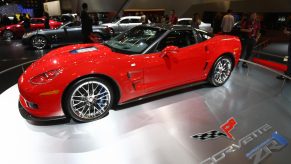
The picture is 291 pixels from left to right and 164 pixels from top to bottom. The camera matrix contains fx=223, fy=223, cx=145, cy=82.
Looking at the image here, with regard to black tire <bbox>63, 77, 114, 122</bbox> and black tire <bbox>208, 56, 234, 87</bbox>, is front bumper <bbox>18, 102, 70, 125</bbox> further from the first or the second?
black tire <bbox>208, 56, 234, 87</bbox>

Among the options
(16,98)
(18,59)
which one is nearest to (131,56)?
(16,98)

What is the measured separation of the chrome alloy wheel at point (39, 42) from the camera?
8.05 meters

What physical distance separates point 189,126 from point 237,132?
23.1 inches

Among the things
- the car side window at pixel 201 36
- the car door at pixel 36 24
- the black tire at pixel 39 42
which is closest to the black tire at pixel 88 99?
the car side window at pixel 201 36

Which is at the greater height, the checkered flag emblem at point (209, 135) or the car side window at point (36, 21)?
the car side window at point (36, 21)

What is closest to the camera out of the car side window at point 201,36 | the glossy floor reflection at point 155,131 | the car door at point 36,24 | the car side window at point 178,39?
the glossy floor reflection at point 155,131

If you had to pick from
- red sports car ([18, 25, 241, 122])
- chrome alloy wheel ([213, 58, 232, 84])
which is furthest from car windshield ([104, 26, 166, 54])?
chrome alloy wheel ([213, 58, 232, 84])

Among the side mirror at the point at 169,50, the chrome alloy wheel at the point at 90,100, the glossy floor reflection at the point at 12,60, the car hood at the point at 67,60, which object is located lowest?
the glossy floor reflection at the point at 12,60

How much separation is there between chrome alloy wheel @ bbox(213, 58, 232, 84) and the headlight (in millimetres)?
2651

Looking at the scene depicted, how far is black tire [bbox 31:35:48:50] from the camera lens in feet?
26.4

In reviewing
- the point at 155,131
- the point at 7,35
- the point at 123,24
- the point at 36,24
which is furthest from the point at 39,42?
the point at 155,131

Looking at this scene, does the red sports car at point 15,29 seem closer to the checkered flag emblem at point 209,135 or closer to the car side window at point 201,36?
the car side window at point 201,36

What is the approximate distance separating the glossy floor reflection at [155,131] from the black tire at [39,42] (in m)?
4.76

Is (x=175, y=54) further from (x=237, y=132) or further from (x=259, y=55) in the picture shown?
(x=259, y=55)
